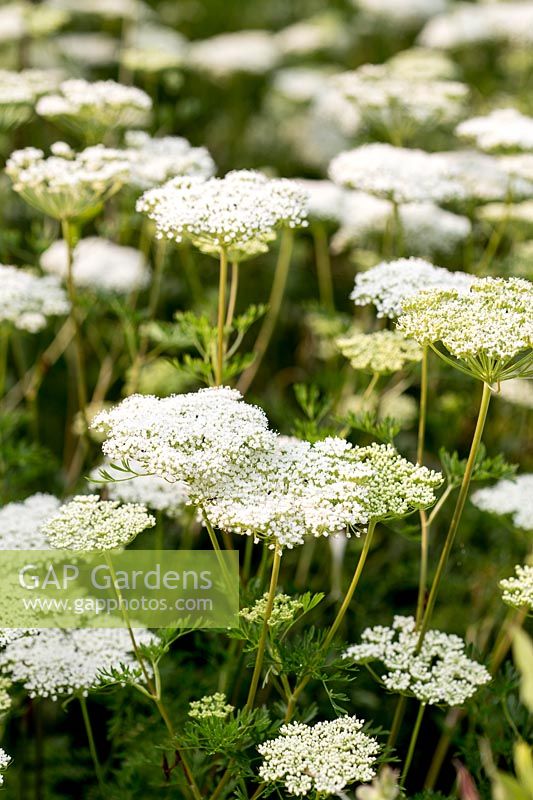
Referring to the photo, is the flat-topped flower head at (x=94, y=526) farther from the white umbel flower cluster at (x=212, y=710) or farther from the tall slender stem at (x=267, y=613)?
the white umbel flower cluster at (x=212, y=710)

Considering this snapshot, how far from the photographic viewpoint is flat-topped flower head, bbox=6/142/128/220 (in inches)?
149

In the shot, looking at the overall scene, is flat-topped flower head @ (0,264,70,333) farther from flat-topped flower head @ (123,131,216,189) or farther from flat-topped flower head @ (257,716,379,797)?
flat-topped flower head @ (257,716,379,797)

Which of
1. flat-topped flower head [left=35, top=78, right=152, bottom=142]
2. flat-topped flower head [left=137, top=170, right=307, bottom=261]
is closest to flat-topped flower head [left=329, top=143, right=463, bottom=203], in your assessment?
flat-topped flower head [left=137, top=170, right=307, bottom=261]

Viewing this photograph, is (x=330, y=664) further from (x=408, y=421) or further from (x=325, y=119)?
(x=325, y=119)

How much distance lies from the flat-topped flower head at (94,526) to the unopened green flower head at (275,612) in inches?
15.9

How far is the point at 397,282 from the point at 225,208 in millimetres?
724

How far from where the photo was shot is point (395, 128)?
212 inches

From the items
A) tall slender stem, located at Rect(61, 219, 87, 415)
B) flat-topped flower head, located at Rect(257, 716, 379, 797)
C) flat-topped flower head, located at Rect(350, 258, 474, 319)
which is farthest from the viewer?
tall slender stem, located at Rect(61, 219, 87, 415)

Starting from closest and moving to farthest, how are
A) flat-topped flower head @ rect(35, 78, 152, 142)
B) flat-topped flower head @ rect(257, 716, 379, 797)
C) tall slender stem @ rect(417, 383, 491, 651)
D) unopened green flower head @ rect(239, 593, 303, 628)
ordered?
flat-topped flower head @ rect(257, 716, 379, 797)
unopened green flower head @ rect(239, 593, 303, 628)
tall slender stem @ rect(417, 383, 491, 651)
flat-topped flower head @ rect(35, 78, 152, 142)

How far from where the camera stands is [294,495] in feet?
9.07

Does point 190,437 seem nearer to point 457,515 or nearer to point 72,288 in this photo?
point 457,515

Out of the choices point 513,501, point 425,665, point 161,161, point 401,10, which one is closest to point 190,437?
point 425,665

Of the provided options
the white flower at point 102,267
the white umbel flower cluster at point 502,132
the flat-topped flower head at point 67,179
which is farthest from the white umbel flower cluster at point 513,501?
the white flower at point 102,267

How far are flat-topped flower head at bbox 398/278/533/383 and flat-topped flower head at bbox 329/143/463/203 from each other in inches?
Result: 46.9
